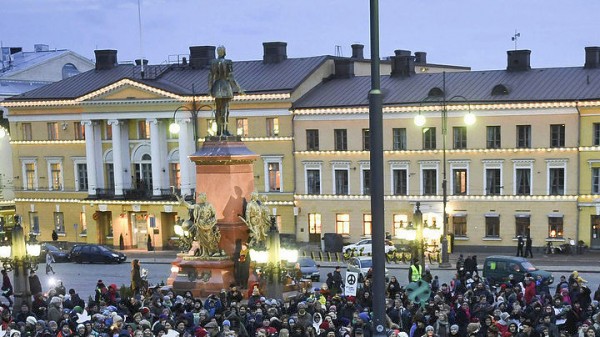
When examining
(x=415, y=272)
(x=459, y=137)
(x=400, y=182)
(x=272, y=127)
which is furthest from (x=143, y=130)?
(x=415, y=272)

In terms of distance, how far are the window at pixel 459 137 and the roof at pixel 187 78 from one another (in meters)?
10.5

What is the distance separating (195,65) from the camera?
2549 inches

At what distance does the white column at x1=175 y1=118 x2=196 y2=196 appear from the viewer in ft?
195

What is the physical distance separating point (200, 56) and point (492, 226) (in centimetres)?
2427

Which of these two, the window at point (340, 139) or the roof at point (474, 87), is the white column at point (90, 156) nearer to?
the roof at point (474, 87)

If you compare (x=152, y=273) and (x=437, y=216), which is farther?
(x=437, y=216)

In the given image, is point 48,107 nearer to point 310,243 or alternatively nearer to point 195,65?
point 195,65

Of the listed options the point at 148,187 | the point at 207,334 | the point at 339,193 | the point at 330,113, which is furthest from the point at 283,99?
the point at 207,334

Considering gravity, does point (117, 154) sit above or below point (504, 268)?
above

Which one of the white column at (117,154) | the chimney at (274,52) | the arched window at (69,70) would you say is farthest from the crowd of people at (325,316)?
the arched window at (69,70)

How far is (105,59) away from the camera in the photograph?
69.2 m

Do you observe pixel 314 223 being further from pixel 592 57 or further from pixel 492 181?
pixel 592 57

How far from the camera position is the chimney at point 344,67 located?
60969mm

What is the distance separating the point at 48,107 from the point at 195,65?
10.5 m
